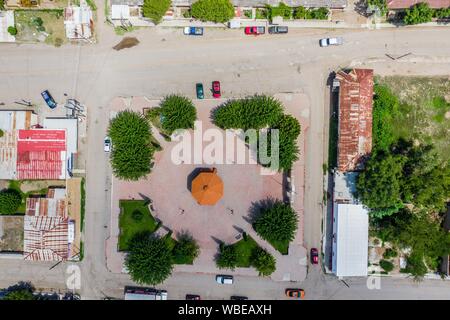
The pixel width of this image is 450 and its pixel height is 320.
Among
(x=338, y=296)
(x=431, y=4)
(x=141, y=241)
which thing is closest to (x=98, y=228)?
(x=141, y=241)

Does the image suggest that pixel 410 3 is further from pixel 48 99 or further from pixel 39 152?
pixel 39 152

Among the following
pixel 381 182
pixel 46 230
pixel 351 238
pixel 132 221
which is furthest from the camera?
pixel 132 221

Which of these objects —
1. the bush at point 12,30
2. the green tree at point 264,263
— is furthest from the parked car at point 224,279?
the bush at point 12,30

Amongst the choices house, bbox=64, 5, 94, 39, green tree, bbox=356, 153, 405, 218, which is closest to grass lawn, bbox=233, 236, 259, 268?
green tree, bbox=356, 153, 405, 218

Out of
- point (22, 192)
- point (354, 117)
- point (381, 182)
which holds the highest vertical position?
point (354, 117)

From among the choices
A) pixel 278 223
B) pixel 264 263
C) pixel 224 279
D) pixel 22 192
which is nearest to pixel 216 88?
pixel 278 223

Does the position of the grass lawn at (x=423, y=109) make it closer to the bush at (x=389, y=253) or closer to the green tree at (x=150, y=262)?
the bush at (x=389, y=253)

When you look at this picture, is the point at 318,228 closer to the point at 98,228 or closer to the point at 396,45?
the point at 396,45

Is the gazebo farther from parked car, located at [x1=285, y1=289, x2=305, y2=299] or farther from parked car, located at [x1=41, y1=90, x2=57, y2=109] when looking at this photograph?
parked car, located at [x1=41, y1=90, x2=57, y2=109]
